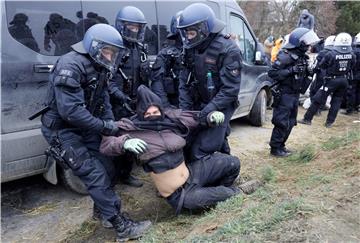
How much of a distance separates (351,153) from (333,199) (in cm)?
164

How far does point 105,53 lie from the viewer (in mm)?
3424

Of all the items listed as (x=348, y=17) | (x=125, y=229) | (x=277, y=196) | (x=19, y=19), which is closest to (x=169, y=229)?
(x=125, y=229)

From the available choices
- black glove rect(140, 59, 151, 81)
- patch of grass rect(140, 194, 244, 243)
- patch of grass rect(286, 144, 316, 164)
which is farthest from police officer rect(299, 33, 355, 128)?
patch of grass rect(140, 194, 244, 243)

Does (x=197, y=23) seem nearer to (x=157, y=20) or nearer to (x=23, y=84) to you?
(x=157, y=20)

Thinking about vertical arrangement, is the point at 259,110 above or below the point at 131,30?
below

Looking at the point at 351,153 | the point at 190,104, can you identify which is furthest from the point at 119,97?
the point at 351,153

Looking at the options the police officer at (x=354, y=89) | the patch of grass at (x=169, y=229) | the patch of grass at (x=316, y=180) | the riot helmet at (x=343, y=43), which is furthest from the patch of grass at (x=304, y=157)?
the police officer at (x=354, y=89)

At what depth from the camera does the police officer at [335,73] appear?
25.6ft

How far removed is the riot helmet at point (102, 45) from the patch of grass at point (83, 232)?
1499 millimetres

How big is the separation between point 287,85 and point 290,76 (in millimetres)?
132

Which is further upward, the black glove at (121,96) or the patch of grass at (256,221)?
the black glove at (121,96)

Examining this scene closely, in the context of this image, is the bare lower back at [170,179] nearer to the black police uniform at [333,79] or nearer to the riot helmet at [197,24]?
the riot helmet at [197,24]

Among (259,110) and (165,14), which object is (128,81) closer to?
(165,14)

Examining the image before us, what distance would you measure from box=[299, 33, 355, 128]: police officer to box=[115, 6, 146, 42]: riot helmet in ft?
15.8
